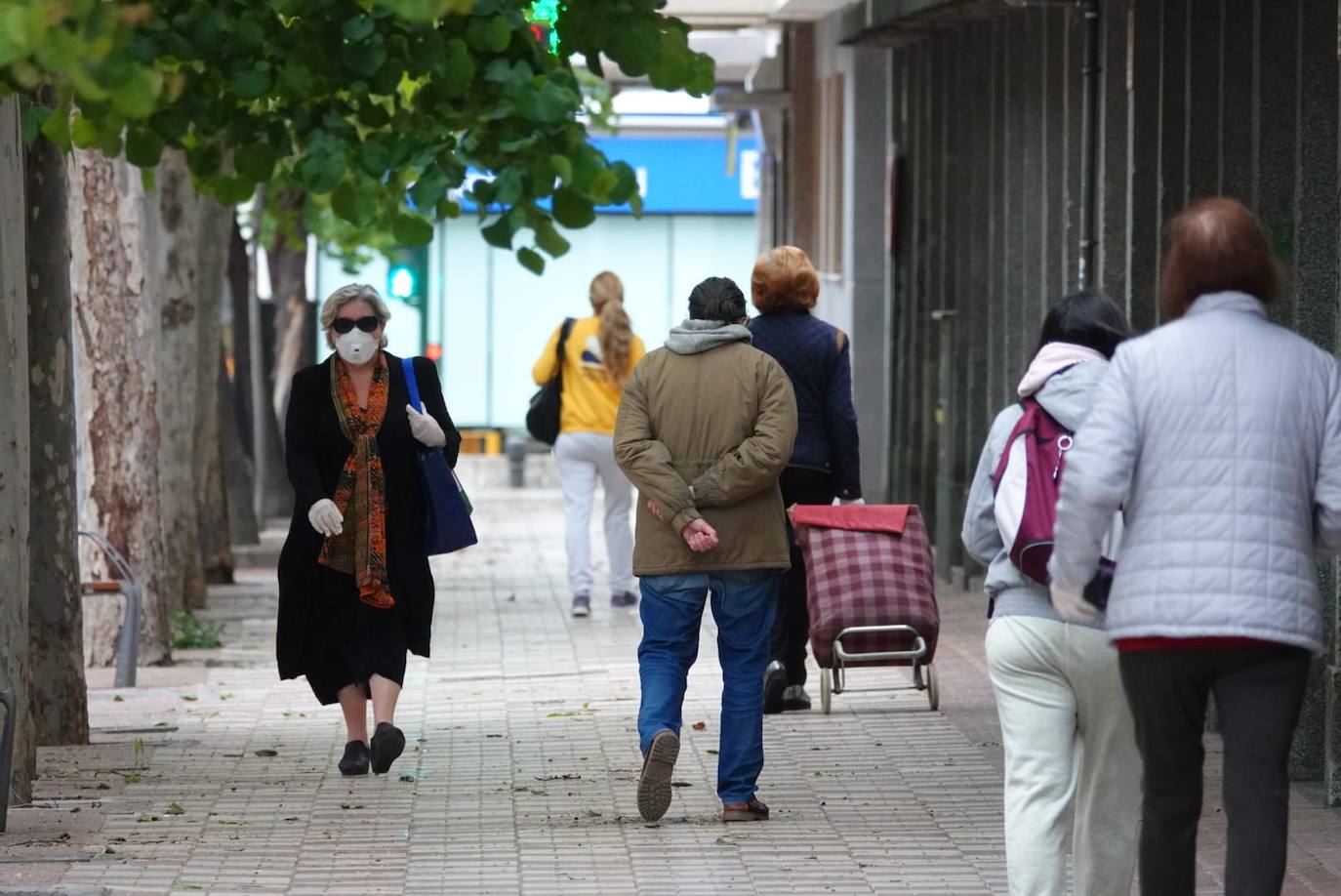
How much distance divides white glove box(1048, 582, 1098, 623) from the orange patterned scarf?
3.79 metres

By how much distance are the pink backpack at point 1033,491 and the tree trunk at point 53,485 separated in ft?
16.4

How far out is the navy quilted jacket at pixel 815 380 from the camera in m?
9.28

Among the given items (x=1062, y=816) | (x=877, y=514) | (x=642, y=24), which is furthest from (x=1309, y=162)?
(x=1062, y=816)

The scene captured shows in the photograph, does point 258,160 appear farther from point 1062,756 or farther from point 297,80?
point 1062,756

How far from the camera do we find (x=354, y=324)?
8.48 m

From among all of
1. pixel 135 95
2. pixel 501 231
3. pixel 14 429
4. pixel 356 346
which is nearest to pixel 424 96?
pixel 501 231

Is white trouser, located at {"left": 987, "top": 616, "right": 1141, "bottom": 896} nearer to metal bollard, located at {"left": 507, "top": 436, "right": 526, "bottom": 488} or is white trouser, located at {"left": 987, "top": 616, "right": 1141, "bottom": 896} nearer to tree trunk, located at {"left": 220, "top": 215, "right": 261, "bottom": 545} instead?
tree trunk, located at {"left": 220, "top": 215, "right": 261, "bottom": 545}

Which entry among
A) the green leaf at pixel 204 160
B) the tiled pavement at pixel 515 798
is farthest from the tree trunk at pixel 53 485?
the green leaf at pixel 204 160

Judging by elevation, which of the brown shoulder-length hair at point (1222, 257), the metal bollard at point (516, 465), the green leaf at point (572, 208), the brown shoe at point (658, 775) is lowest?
the metal bollard at point (516, 465)

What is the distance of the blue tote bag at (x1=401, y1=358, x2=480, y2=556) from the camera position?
849 centimetres

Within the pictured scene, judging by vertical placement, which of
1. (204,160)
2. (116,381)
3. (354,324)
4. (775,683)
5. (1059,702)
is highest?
(204,160)

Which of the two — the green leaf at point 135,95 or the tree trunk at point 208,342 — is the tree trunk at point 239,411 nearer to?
the tree trunk at point 208,342

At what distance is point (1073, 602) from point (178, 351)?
1102cm

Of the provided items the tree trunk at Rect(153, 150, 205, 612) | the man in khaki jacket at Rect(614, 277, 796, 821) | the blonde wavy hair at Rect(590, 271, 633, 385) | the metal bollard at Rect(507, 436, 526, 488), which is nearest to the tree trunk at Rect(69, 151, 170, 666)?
the tree trunk at Rect(153, 150, 205, 612)
